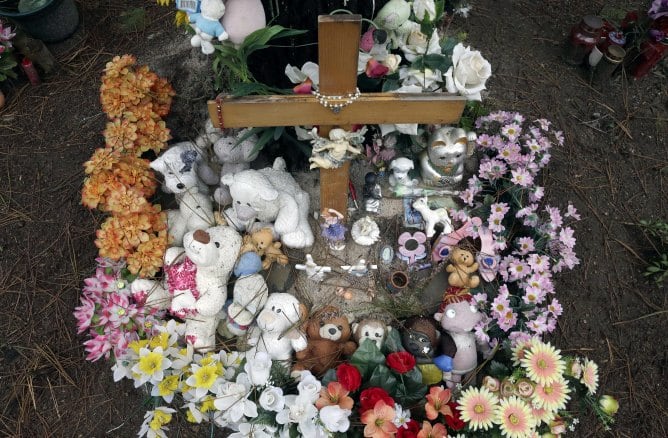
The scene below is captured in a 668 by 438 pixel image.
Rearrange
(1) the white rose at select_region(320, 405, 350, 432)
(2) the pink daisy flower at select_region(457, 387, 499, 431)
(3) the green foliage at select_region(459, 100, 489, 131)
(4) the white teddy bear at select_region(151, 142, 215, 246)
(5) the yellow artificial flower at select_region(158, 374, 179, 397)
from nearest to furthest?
1. (1) the white rose at select_region(320, 405, 350, 432)
2. (2) the pink daisy flower at select_region(457, 387, 499, 431)
3. (5) the yellow artificial flower at select_region(158, 374, 179, 397)
4. (4) the white teddy bear at select_region(151, 142, 215, 246)
5. (3) the green foliage at select_region(459, 100, 489, 131)

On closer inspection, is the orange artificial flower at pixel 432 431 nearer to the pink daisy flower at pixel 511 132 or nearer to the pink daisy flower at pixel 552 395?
the pink daisy flower at pixel 552 395

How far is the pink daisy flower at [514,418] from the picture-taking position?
161 cm

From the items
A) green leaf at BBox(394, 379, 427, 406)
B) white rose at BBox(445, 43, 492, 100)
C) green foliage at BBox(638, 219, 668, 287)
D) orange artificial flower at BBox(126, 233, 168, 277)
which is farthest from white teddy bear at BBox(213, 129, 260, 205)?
green foliage at BBox(638, 219, 668, 287)

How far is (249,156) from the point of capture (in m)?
2.20

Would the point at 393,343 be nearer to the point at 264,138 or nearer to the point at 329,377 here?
the point at 329,377

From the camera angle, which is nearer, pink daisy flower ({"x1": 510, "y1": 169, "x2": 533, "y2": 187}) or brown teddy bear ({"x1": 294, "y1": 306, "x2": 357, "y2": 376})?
brown teddy bear ({"x1": 294, "y1": 306, "x2": 357, "y2": 376})

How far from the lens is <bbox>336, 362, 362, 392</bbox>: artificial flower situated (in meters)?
1.65

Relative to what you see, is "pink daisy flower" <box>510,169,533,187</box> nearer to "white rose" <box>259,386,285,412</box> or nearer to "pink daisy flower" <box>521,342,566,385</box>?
"pink daisy flower" <box>521,342,566,385</box>

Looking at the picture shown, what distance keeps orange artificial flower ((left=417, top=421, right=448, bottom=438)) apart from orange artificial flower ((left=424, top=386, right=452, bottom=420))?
35mm

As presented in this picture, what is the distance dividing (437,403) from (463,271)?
0.63 metres

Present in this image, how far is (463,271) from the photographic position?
211 cm

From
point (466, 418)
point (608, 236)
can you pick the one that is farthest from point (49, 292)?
point (608, 236)

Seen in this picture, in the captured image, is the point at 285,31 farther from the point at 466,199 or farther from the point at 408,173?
the point at 466,199

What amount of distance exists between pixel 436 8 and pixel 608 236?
148cm
